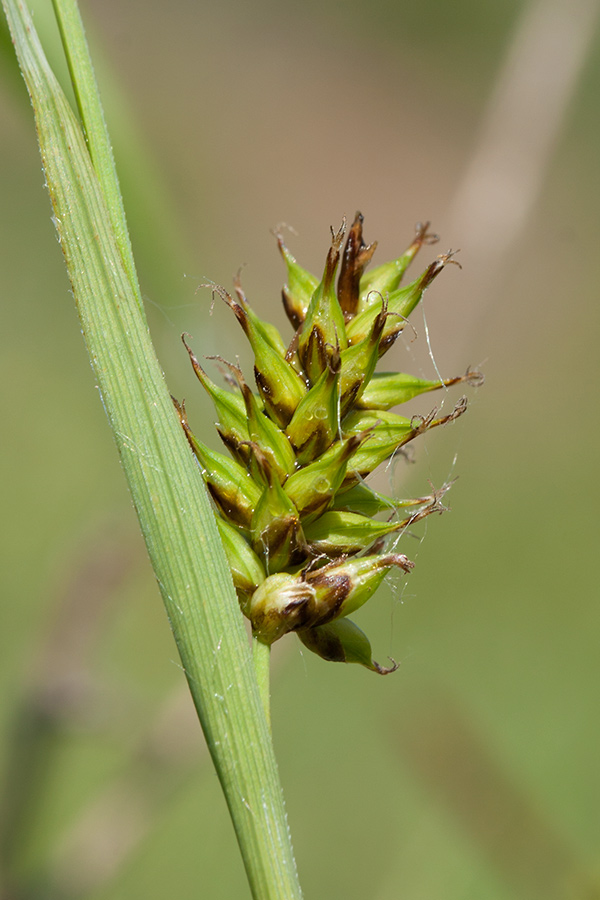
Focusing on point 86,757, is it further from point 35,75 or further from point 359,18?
point 359,18

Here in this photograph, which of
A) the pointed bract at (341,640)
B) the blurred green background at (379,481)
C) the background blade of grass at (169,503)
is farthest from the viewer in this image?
the blurred green background at (379,481)

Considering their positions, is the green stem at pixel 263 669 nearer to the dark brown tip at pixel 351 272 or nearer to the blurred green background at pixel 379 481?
the blurred green background at pixel 379 481

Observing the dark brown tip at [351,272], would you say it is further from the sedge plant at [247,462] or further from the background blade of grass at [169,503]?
the background blade of grass at [169,503]

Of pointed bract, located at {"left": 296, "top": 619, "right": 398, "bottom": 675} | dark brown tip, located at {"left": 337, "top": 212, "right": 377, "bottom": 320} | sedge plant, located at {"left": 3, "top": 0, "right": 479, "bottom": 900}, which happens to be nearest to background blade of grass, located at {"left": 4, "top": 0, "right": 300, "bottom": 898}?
sedge plant, located at {"left": 3, "top": 0, "right": 479, "bottom": 900}

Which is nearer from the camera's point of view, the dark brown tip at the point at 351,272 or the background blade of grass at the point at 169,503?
the background blade of grass at the point at 169,503

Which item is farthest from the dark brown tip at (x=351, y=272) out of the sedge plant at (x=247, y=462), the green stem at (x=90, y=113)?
the green stem at (x=90, y=113)

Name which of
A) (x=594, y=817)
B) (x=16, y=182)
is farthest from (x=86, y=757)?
(x=16, y=182)

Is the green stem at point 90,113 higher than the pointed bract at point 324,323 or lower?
higher

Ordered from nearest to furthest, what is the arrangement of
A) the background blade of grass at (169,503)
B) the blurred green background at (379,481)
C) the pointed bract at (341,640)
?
the background blade of grass at (169,503)
the pointed bract at (341,640)
the blurred green background at (379,481)

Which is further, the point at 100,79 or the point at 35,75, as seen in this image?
the point at 100,79
